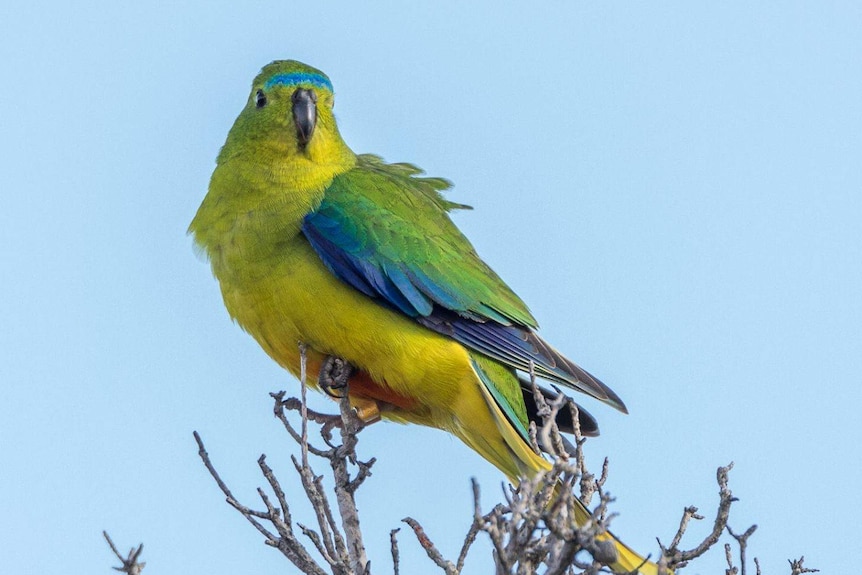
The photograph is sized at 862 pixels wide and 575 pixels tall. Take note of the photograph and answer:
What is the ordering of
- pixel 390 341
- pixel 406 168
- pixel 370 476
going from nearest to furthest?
pixel 370 476
pixel 390 341
pixel 406 168

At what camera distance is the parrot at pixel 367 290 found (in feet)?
19.7

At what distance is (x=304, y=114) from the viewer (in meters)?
6.75

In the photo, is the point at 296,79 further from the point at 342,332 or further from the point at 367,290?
the point at 342,332

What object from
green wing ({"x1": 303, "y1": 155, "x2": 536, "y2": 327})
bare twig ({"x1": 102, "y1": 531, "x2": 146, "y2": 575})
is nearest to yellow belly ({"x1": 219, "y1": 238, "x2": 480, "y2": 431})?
green wing ({"x1": 303, "y1": 155, "x2": 536, "y2": 327})

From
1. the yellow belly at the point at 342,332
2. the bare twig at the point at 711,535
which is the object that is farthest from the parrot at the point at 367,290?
the bare twig at the point at 711,535

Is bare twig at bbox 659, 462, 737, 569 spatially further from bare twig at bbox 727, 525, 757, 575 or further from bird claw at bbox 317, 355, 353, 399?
bird claw at bbox 317, 355, 353, 399

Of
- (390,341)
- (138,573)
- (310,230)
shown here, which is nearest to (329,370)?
(390,341)

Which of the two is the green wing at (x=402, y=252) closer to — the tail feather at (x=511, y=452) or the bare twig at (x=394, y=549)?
the tail feather at (x=511, y=452)

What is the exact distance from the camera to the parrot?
6.01m

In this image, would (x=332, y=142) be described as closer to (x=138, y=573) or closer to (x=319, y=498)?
(x=319, y=498)

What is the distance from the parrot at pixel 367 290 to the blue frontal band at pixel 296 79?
0.01 m

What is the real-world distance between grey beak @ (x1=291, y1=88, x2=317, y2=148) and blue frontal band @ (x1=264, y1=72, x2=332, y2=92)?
0.13 metres

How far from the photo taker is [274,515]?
14.3 ft

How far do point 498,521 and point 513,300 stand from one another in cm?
339
